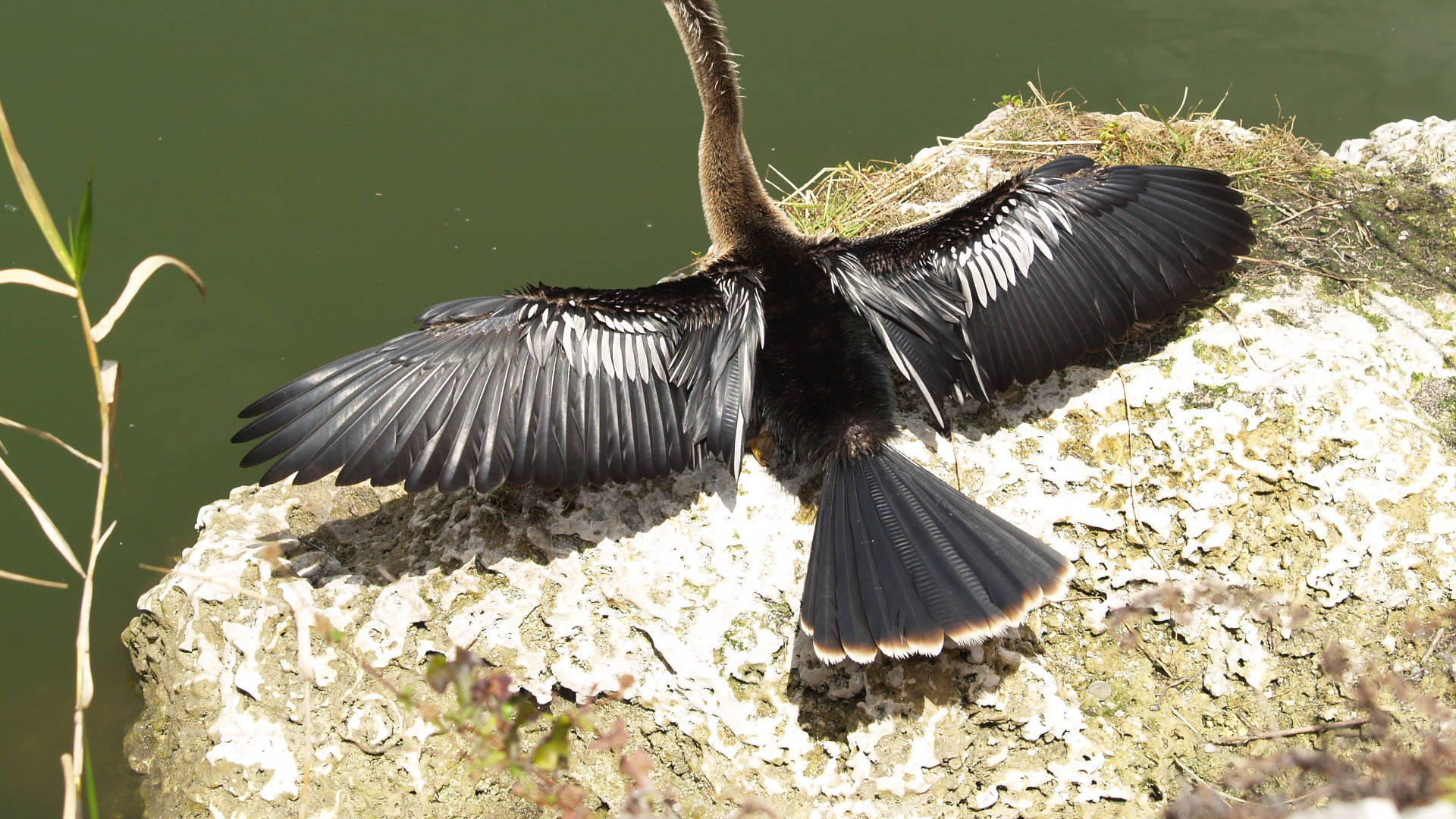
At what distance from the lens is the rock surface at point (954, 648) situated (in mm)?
2357

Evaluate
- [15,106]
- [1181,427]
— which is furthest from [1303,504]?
[15,106]

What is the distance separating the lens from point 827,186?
4406 millimetres

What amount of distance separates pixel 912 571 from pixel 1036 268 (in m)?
1.03

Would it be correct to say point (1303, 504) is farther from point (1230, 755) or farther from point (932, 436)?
point (932, 436)

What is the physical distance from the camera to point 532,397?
8.50 feet

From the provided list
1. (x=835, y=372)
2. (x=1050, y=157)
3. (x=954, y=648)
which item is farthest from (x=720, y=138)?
(x=954, y=648)

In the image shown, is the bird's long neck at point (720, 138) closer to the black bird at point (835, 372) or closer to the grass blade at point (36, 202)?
the black bird at point (835, 372)

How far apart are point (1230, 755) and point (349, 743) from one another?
→ 7.16 ft

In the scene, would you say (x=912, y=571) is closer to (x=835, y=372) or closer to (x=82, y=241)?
(x=835, y=372)

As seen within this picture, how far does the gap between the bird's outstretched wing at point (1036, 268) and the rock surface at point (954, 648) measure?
0.16 m

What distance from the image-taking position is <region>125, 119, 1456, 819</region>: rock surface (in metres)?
2.36

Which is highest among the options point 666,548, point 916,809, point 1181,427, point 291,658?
point 1181,427

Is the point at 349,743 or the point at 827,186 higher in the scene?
the point at 827,186

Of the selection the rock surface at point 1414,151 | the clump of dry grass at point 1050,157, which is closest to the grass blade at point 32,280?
the clump of dry grass at point 1050,157
